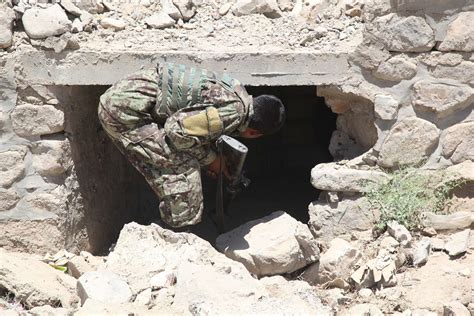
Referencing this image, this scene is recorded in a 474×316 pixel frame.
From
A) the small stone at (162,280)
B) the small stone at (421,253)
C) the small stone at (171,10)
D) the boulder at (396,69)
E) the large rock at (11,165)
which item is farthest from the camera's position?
the small stone at (171,10)

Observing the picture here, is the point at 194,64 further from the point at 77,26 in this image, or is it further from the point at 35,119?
the point at 35,119

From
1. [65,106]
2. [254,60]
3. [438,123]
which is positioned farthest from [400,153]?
[65,106]

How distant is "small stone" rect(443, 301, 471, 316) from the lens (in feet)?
13.0

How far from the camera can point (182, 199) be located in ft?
15.2

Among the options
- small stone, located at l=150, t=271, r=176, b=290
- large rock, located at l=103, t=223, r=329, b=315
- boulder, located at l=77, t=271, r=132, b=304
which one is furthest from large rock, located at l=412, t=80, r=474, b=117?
boulder, located at l=77, t=271, r=132, b=304

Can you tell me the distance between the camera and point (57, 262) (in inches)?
194

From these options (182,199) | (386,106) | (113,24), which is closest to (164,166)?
(182,199)

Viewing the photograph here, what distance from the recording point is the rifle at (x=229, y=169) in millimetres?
4754

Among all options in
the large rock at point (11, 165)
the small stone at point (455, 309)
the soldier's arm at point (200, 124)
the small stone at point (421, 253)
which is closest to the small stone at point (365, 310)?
the small stone at point (455, 309)

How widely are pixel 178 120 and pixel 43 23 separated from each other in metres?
1.06

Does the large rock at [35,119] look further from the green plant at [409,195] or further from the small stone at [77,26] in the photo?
the green plant at [409,195]

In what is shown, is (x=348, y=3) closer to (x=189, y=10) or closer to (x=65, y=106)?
(x=189, y=10)

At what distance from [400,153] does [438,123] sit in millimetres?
286

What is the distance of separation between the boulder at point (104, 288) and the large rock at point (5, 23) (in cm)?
158
